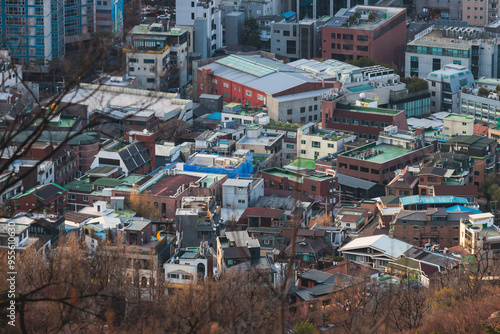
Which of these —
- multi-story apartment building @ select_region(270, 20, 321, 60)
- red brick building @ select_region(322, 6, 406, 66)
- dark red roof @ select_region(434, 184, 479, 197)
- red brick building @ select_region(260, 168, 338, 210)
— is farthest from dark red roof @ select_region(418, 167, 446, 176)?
multi-story apartment building @ select_region(270, 20, 321, 60)

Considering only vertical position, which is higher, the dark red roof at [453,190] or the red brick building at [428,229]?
the dark red roof at [453,190]

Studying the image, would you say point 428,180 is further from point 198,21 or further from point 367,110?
point 198,21

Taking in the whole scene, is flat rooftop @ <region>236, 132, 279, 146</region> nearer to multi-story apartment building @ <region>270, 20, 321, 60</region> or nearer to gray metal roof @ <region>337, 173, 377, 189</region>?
gray metal roof @ <region>337, 173, 377, 189</region>

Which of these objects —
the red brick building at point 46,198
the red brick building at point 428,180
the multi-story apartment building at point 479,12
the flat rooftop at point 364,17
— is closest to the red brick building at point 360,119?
the red brick building at point 428,180

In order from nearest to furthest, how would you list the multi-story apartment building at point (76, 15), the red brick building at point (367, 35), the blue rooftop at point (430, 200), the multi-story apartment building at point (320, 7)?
1. the blue rooftop at point (430, 200)
2. the red brick building at point (367, 35)
3. the multi-story apartment building at point (76, 15)
4. the multi-story apartment building at point (320, 7)

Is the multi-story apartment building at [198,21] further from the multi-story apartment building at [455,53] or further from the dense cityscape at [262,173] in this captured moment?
the multi-story apartment building at [455,53]

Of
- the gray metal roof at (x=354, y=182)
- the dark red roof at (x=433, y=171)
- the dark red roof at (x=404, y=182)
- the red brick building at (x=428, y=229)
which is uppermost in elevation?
the dark red roof at (x=433, y=171)

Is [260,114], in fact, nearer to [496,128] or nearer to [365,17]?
[496,128]

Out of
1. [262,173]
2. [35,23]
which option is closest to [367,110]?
[262,173]
